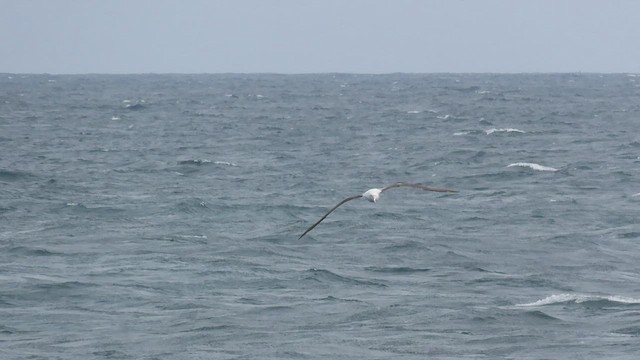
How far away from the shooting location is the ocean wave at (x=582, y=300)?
68.6 feet

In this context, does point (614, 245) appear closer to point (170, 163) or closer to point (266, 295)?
point (266, 295)

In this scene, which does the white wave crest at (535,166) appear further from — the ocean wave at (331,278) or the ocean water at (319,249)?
the ocean wave at (331,278)

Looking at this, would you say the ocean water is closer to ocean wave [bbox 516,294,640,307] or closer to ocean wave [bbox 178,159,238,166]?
ocean wave [bbox 516,294,640,307]

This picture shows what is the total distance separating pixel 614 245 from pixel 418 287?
20.0 ft

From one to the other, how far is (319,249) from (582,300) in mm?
6993

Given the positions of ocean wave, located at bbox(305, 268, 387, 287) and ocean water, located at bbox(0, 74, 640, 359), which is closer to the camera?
ocean water, located at bbox(0, 74, 640, 359)

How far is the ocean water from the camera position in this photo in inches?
734

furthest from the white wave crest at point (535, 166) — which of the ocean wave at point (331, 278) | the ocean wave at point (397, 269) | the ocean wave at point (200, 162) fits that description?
the ocean wave at point (331, 278)

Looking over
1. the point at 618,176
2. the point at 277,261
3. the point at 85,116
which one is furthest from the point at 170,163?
the point at 85,116

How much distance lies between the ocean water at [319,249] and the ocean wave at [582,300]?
0.18 ft

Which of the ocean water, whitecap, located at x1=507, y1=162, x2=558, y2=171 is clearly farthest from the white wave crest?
the ocean water

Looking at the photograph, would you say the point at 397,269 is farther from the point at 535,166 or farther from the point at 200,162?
the point at 200,162

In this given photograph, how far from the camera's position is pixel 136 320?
776 inches

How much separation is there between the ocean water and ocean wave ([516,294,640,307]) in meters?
0.05
